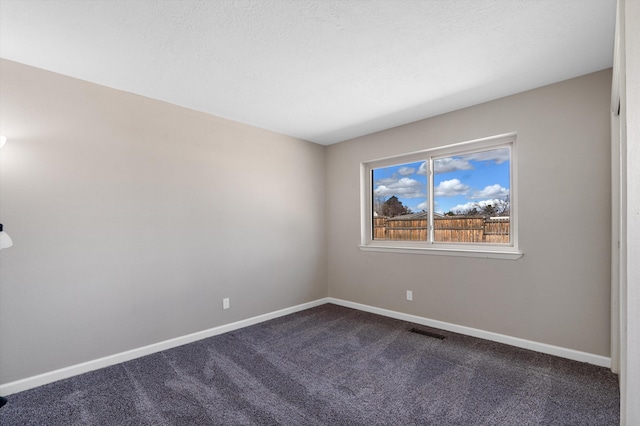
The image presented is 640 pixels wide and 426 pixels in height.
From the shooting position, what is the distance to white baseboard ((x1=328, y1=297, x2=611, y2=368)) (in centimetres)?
248

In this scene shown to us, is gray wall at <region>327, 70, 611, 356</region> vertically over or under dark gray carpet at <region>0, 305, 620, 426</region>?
over

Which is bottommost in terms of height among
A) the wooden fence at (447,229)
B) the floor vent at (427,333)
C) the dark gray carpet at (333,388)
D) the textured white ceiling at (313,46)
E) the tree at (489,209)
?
the floor vent at (427,333)

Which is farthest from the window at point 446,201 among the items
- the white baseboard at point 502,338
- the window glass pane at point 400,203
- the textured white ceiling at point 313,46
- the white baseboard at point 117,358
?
the white baseboard at point 117,358

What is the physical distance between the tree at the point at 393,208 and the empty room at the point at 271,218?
0.69 feet

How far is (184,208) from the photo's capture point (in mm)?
3102

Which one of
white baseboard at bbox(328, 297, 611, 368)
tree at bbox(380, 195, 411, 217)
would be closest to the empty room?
white baseboard at bbox(328, 297, 611, 368)

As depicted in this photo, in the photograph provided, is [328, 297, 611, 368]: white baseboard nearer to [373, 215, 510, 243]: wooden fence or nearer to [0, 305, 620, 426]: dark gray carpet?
[0, 305, 620, 426]: dark gray carpet

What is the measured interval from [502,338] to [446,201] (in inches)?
60.4

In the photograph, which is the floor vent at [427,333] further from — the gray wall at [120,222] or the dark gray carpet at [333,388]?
the gray wall at [120,222]

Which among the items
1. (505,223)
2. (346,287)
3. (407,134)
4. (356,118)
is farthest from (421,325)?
(356,118)

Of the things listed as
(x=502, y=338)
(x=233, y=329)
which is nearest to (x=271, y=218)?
(x=233, y=329)

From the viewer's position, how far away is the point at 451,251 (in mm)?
3301

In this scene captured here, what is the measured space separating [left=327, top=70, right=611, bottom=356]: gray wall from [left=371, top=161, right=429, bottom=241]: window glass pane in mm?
375

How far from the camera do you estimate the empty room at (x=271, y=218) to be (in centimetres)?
189
